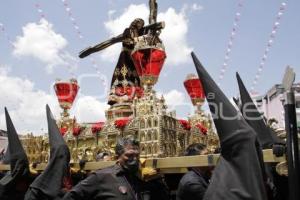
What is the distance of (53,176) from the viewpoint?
4.23 m

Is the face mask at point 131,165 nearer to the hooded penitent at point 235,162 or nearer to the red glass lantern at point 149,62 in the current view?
the hooded penitent at point 235,162

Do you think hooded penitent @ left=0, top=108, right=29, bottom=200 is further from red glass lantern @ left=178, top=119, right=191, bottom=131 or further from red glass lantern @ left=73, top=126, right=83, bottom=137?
red glass lantern @ left=73, top=126, right=83, bottom=137

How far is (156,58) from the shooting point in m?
10.5

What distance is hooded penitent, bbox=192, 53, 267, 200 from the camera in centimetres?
205

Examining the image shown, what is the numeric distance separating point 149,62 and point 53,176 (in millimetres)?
6559

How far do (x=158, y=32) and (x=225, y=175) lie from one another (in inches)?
367

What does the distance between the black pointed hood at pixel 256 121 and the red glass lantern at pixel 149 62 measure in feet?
22.3

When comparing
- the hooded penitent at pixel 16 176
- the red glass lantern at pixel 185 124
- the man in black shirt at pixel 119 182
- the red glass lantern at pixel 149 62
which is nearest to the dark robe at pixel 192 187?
the man in black shirt at pixel 119 182

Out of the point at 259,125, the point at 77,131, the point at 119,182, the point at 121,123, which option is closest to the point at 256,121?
the point at 259,125

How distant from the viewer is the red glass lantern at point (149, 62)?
1040 centimetres

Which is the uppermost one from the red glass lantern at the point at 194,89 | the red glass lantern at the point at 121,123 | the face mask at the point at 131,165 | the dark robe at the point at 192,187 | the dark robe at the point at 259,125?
the red glass lantern at the point at 194,89

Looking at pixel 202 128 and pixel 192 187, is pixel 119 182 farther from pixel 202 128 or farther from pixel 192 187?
pixel 202 128

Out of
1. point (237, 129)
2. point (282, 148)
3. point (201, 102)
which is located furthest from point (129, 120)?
point (237, 129)

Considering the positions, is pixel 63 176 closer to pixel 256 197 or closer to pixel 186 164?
pixel 186 164
